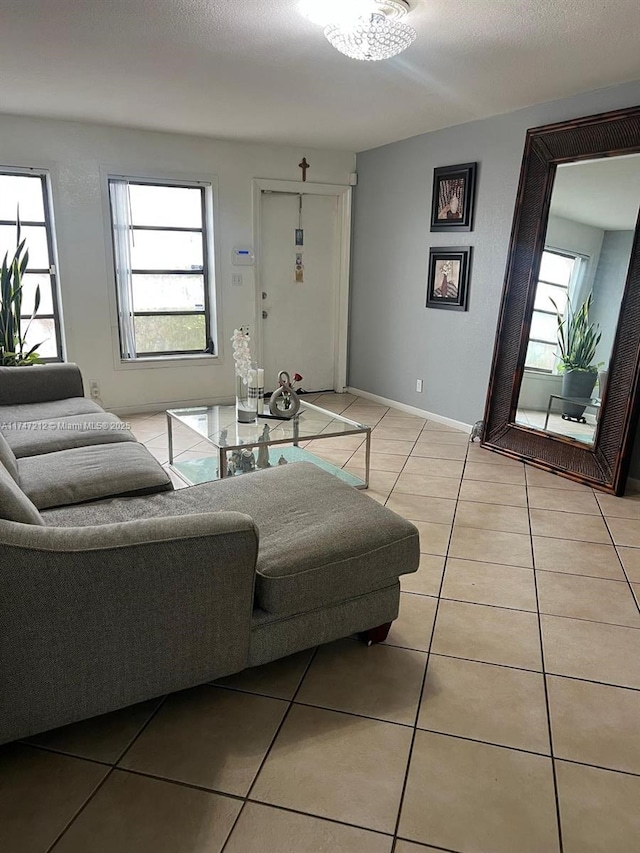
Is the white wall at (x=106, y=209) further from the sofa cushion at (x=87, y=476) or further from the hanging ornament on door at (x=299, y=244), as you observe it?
the sofa cushion at (x=87, y=476)

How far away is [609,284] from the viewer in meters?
3.58

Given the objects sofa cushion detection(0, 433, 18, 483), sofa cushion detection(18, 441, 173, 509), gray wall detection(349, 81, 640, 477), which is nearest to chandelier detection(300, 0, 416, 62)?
gray wall detection(349, 81, 640, 477)

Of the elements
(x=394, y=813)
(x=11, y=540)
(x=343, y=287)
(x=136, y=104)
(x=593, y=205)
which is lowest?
(x=394, y=813)

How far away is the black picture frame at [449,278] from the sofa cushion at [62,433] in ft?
9.32

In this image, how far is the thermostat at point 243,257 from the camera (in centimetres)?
542

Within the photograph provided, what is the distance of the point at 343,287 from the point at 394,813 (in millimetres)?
5113

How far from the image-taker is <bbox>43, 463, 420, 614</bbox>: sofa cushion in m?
1.80

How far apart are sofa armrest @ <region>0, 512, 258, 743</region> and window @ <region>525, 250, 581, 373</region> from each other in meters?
2.98

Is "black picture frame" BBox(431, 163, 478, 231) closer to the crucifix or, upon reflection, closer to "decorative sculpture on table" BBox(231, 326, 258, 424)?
the crucifix

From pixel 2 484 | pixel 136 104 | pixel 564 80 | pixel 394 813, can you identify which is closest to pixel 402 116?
pixel 564 80

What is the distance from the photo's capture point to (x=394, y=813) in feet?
4.86

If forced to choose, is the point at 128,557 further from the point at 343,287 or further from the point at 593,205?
the point at 343,287

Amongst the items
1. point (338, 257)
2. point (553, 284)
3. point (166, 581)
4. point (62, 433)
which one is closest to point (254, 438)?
point (62, 433)

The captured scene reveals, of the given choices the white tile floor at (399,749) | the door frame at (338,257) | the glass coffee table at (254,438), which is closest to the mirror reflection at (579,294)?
the glass coffee table at (254,438)
